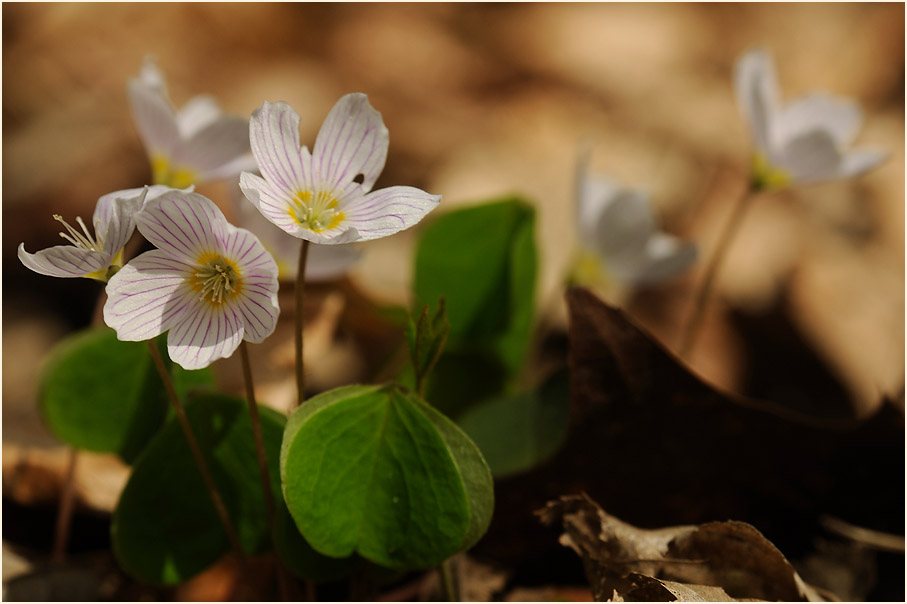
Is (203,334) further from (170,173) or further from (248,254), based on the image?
(170,173)

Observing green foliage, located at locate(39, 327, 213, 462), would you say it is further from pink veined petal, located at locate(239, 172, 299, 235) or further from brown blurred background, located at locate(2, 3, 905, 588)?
brown blurred background, located at locate(2, 3, 905, 588)

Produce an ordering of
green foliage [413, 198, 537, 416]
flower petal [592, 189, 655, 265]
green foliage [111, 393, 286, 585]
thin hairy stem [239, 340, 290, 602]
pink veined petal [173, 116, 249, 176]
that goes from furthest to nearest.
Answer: flower petal [592, 189, 655, 265] → green foliage [413, 198, 537, 416] → pink veined petal [173, 116, 249, 176] → green foliage [111, 393, 286, 585] → thin hairy stem [239, 340, 290, 602]

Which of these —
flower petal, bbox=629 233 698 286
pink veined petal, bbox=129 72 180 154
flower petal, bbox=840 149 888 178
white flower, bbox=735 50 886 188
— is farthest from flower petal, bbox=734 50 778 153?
pink veined petal, bbox=129 72 180 154

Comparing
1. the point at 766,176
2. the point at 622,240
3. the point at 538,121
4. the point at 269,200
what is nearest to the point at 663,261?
the point at 622,240

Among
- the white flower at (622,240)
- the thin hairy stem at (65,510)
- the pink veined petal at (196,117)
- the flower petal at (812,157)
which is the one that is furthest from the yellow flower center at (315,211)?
the flower petal at (812,157)

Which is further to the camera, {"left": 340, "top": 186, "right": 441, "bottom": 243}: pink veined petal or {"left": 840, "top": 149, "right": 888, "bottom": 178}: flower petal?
{"left": 840, "top": 149, "right": 888, "bottom": 178}: flower petal

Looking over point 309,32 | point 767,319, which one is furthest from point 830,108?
point 309,32

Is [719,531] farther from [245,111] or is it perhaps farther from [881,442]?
[245,111]

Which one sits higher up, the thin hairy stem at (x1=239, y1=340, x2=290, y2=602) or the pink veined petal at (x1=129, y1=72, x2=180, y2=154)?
the pink veined petal at (x1=129, y1=72, x2=180, y2=154)
